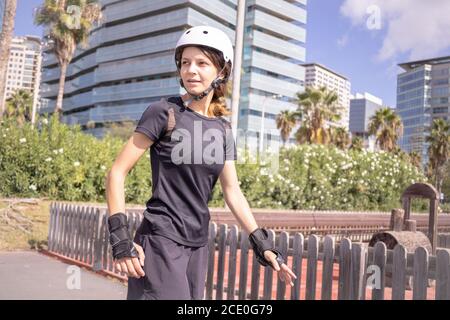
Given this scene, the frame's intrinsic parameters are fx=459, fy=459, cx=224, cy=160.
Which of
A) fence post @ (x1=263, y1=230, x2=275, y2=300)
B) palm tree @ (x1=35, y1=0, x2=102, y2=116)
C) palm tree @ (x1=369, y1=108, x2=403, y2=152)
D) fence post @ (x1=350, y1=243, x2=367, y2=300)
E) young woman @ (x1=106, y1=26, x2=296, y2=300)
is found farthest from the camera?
palm tree @ (x1=369, y1=108, x2=403, y2=152)

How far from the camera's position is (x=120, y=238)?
1947 millimetres

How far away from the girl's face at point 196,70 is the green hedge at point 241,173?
34.9 ft

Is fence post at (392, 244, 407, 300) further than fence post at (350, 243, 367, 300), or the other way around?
fence post at (350, 243, 367, 300)

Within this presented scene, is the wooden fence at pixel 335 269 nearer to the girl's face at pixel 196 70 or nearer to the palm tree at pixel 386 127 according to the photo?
the girl's face at pixel 196 70

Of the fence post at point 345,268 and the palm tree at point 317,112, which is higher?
the palm tree at point 317,112

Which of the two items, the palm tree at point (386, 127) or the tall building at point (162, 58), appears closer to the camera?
the palm tree at point (386, 127)

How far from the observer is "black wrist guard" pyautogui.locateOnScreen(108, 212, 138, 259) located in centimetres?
192

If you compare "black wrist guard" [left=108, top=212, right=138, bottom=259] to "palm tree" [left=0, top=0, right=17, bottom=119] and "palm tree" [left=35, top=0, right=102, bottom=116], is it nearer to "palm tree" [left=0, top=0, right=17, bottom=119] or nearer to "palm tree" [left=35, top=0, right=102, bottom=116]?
"palm tree" [left=0, top=0, right=17, bottom=119]

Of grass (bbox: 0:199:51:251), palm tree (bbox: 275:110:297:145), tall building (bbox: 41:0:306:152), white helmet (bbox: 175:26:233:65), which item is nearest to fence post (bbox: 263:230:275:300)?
white helmet (bbox: 175:26:233:65)

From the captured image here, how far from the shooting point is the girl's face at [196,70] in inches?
87.4

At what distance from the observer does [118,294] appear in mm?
5750

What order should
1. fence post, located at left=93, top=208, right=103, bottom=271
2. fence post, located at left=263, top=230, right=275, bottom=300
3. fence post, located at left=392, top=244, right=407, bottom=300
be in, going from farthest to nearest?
fence post, located at left=93, top=208, right=103, bottom=271 < fence post, located at left=263, top=230, right=275, bottom=300 < fence post, located at left=392, top=244, right=407, bottom=300

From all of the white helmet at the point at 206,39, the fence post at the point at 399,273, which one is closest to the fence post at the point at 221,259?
the fence post at the point at 399,273

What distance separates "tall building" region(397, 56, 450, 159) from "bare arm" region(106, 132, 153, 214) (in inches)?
5714
